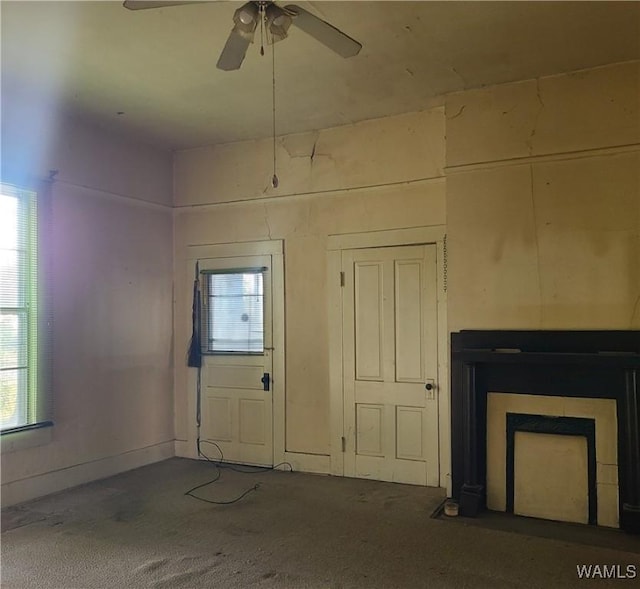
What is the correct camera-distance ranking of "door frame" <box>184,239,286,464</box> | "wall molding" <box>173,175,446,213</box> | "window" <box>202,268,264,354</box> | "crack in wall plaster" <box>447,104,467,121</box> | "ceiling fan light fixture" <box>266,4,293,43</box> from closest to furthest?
"ceiling fan light fixture" <box>266,4,293,43</box> → "crack in wall plaster" <box>447,104,467,121</box> → "wall molding" <box>173,175,446,213</box> → "door frame" <box>184,239,286,464</box> → "window" <box>202,268,264,354</box>

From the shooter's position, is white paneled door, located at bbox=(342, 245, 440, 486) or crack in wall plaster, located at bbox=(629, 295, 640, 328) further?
white paneled door, located at bbox=(342, 245, 440, 486)

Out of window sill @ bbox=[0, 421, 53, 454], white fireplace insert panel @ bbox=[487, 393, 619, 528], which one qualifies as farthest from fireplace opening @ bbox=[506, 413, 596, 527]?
window sill @ bbox=[0, 421, 53, 454]

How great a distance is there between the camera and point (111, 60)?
3.65 metres

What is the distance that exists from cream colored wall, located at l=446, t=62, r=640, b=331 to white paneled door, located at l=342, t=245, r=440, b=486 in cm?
46

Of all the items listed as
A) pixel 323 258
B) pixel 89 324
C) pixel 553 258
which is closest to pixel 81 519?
pixel 89 324

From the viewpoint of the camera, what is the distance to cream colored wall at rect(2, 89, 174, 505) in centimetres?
436

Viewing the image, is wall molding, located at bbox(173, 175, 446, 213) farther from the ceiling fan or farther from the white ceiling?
the ceiling fan

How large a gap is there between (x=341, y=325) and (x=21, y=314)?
2440mm

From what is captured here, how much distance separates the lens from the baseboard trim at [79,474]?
417 cm

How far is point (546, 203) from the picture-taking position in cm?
395

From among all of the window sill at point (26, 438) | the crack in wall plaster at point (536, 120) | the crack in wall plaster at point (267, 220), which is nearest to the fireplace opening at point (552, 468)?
the crack in wall plaster at point (536, 120)

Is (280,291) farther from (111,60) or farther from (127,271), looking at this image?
(111,60)

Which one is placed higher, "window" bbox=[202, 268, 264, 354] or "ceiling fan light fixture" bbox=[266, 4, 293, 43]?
"ceiling fan light fixture" bbox=[266, 4, 293, 43]

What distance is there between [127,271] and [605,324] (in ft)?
12.5
